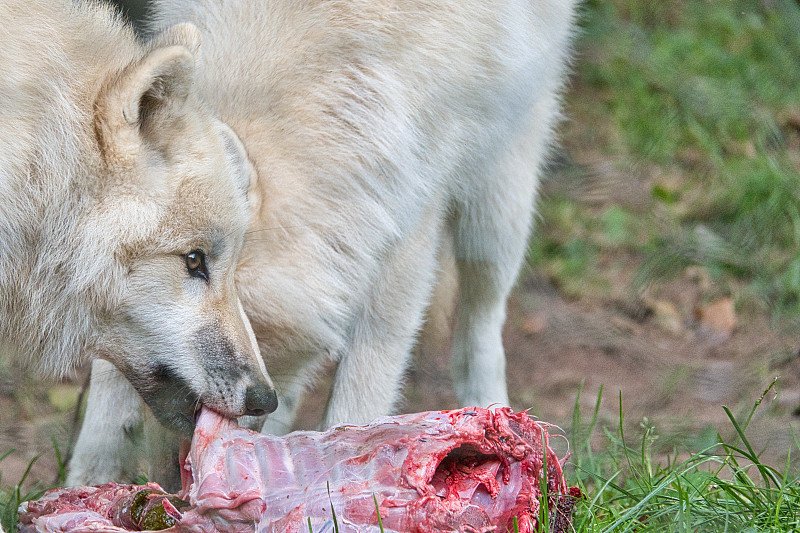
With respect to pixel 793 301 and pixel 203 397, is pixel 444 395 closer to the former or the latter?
pixel 793 301

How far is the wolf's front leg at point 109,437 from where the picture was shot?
3.14 m

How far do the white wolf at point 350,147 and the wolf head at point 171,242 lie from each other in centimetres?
21

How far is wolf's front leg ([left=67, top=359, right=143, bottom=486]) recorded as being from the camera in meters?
3.14

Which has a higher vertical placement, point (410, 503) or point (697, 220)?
point (410, 503)

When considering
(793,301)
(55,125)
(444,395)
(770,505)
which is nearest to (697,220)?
(793,301)

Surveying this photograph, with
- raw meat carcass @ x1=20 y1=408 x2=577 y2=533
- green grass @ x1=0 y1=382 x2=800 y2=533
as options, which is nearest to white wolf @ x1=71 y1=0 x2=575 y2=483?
raw meat carcass @ x1=20 y1=408 x2=577 y2=533

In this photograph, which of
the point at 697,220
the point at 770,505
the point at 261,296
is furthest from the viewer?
the point at 697,220

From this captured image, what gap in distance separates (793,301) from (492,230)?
182cm

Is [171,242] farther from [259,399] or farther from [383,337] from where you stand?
[383,337]

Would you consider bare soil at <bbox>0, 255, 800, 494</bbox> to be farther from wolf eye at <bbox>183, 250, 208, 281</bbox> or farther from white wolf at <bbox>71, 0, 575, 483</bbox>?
wolf eye at <bbox>183, 250, 208, 281</bbox>

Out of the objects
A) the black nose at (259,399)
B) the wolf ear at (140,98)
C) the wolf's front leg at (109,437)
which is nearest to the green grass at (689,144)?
the wolf's front leg at (109,437)

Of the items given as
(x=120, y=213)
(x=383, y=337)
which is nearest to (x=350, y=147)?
(x=383, y=337)

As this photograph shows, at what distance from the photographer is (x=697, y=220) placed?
541cm

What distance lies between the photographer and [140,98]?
7.31 ft
